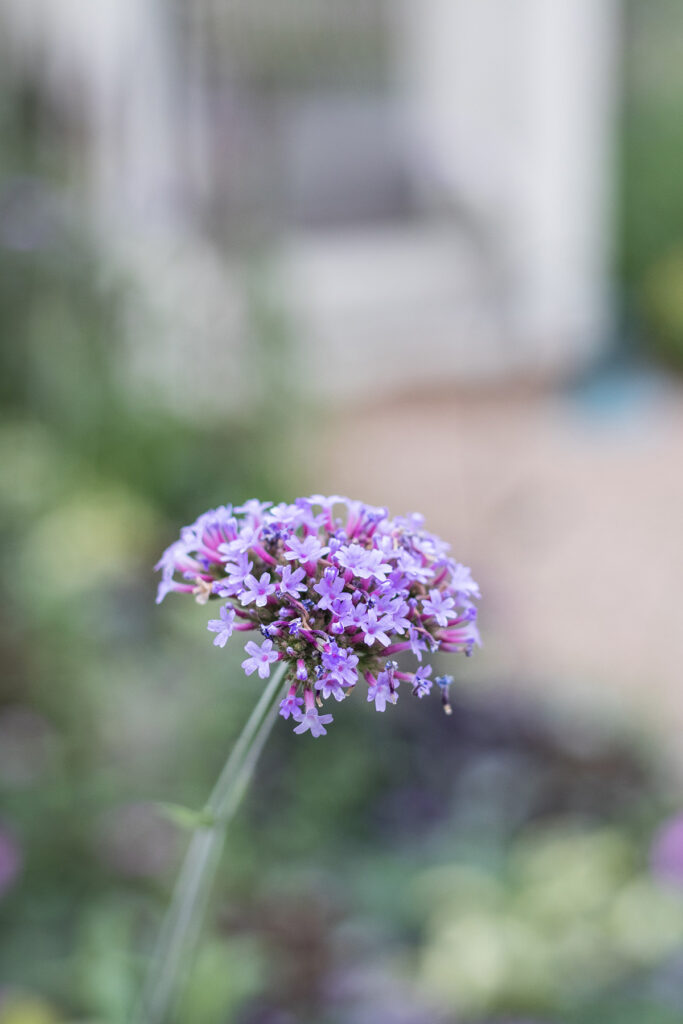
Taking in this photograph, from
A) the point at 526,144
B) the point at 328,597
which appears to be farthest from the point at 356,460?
the point at 328,597

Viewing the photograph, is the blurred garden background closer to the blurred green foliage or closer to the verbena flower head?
the blurred green foliage

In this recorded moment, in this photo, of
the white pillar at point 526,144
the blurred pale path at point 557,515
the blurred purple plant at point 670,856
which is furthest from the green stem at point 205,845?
the white pillar at point 526,144

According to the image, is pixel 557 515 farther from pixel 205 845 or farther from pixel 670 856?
pixel 205 845

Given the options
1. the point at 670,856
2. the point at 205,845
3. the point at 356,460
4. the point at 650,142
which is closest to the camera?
the point at 205,845

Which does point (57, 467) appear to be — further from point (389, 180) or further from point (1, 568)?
point (389, 180)

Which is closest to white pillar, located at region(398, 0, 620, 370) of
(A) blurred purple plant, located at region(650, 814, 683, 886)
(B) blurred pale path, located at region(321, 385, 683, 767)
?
(B) blurred pale path, located at region(321, 385, 683, 767)

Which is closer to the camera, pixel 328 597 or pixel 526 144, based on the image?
pixel 328 597
